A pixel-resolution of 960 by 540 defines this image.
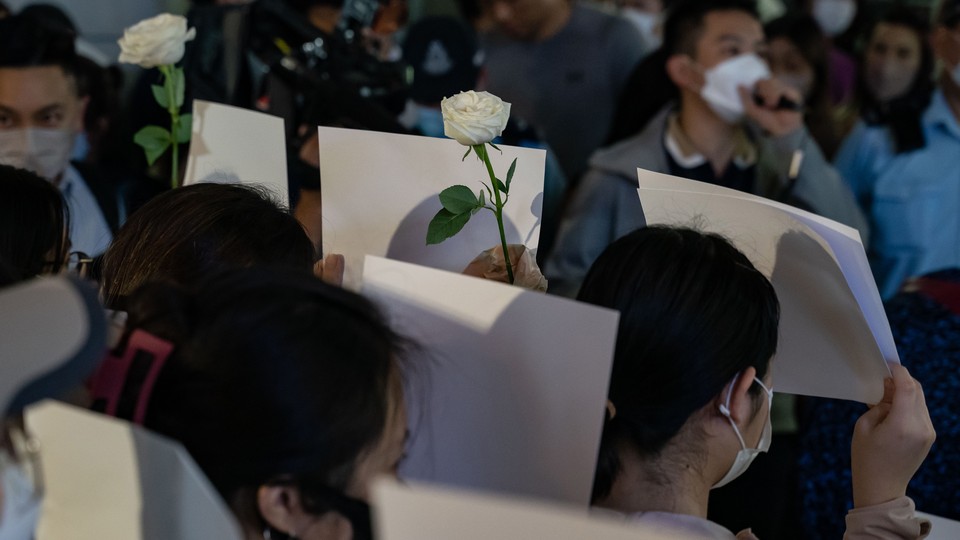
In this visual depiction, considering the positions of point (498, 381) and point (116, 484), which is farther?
point (498, 381)

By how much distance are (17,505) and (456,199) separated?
71cm

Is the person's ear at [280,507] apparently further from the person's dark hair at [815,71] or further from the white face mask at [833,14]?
the white face mask at [833,14]

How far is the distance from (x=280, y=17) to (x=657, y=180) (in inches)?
56.6

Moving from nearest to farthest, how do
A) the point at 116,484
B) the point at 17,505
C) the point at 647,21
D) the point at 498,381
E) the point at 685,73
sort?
the point at 17,505 → the point at 116,484 → the point at 498,381 → the point at 685,73 → the point at 647,21

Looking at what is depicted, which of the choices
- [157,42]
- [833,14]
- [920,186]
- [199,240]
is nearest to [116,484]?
[199,240]

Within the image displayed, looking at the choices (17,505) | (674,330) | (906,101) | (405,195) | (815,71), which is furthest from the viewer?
(815,71)

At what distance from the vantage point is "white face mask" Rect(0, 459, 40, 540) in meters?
0.71

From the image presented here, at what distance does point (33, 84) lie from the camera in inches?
89.2

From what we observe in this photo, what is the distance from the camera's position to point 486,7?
3605 millimetres

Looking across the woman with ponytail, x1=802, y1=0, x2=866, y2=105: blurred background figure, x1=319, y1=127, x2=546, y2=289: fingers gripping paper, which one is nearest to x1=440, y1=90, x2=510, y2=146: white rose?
x1=319, y1=127, x2=546, y2=289: fingers gripping paper

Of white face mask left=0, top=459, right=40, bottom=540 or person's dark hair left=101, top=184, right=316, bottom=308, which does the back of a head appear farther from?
white face mask left=0, top=459, right=40, bottom=540

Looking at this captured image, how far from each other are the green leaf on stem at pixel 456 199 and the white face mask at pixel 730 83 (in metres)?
1.50

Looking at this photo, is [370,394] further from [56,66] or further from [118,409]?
[56,66]

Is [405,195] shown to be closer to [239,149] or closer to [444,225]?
[444,225]
